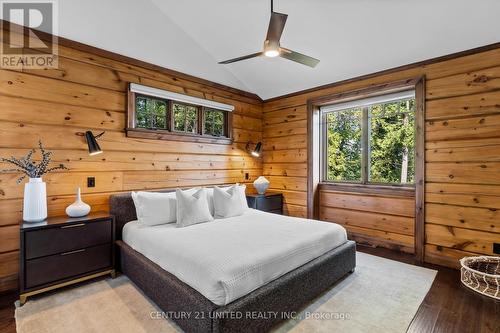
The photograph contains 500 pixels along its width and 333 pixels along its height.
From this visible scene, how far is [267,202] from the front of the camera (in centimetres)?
448

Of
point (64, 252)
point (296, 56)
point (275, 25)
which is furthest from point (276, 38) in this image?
point (64, 252)

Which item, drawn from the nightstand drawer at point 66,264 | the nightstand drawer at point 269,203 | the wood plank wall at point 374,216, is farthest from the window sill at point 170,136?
the wood plank wall at point 374,216

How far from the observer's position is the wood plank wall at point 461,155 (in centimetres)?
282

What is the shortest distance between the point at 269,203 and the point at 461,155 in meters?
2.74

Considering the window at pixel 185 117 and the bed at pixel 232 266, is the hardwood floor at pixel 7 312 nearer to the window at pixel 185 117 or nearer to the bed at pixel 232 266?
the bed at pixel 232 266

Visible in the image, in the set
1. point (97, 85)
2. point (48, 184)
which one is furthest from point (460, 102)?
point (48, 184)

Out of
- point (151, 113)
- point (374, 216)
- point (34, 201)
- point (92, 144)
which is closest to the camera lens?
point (34, 201)

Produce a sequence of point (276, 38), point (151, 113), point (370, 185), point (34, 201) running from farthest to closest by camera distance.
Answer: point (370, 185) < point (151, 113) < point (34, 201) < point (276, 38)

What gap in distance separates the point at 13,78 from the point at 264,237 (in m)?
2.93

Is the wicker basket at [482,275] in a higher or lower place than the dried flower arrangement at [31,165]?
lower

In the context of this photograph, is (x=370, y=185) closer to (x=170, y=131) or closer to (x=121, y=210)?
(x=170, y=131)

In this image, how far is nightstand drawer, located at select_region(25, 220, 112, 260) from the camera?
2285 mm

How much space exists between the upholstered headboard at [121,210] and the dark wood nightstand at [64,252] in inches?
8.4

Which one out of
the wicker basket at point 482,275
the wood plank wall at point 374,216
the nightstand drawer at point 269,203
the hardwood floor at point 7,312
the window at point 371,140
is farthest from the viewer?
the nightstand drawer at point 269,203
